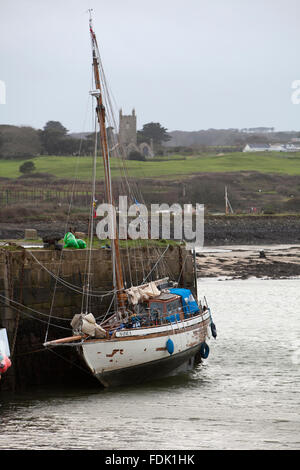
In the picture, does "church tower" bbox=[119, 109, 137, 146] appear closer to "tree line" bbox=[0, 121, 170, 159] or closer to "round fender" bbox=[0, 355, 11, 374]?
"tree line" bbox=[0, 121, 170, 159]

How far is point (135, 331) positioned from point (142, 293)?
2.40 meters

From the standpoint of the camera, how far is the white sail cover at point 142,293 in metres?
25.3

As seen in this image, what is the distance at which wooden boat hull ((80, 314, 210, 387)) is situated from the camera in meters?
22.9

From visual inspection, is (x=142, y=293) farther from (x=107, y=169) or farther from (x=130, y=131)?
(x=130, y=131)

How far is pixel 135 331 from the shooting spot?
23578 mm

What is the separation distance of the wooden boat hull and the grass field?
79.2 meters

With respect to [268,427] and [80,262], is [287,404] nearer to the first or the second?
[268,427]

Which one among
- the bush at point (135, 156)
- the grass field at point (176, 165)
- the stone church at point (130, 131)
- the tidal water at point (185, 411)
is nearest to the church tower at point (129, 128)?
the stone church at point (130, 131)

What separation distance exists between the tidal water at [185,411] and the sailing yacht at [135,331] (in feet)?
2.23

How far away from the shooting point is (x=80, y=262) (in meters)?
25.9

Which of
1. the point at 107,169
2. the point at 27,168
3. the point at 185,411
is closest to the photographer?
the point at 185,411

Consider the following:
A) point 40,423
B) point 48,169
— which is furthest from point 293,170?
point 40,423

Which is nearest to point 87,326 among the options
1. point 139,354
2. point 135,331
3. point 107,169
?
point 135,331

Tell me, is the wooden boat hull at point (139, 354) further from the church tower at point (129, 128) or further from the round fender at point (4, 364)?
the church tower at point (129, 128)
